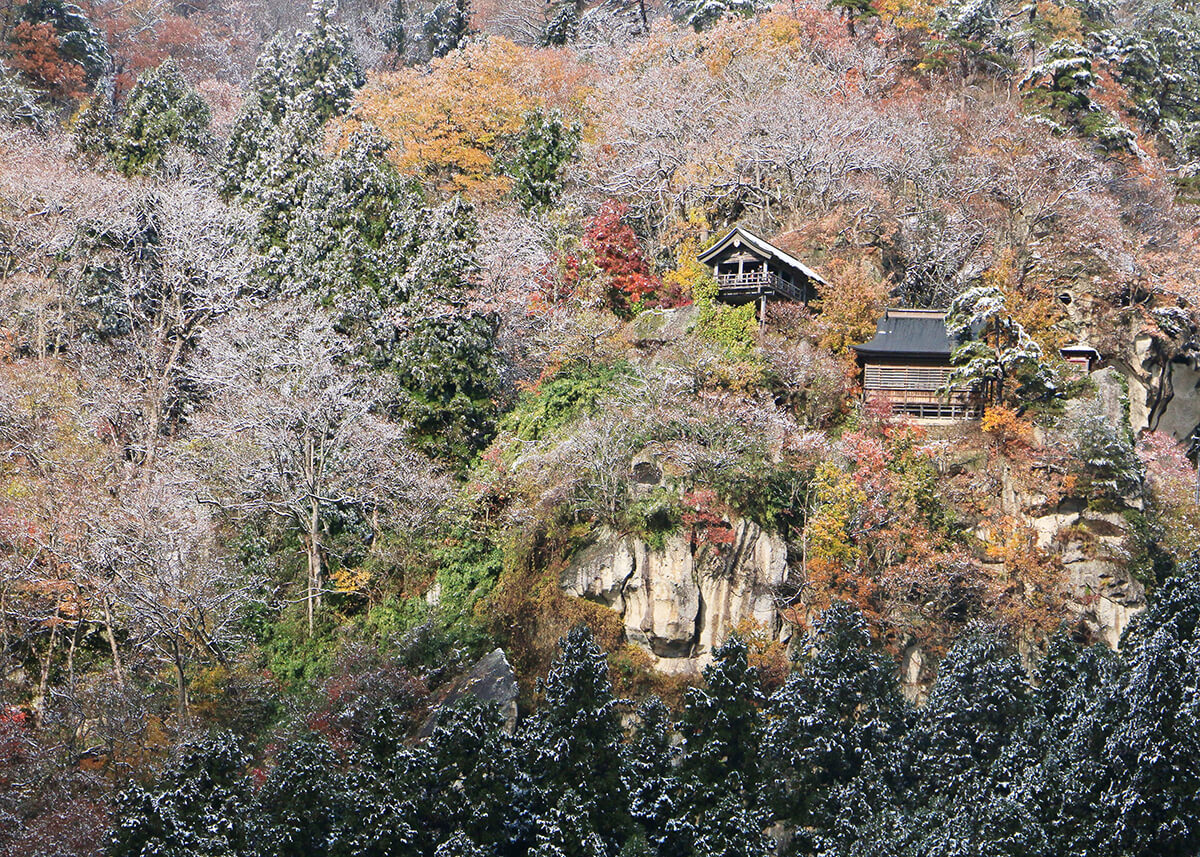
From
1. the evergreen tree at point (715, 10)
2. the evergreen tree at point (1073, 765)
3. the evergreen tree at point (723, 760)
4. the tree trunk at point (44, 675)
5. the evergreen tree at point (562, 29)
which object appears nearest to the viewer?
the evergreen tree at point (1073, 765)

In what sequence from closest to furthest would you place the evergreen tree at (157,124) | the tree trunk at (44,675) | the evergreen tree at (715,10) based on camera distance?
1. the tree trunk at (44,675)
2. the evergreen tree at (157,124)
3. the evergreen tree at (715,10)

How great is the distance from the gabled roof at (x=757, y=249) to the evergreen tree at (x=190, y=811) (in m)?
22.7

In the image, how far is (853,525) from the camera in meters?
34.2

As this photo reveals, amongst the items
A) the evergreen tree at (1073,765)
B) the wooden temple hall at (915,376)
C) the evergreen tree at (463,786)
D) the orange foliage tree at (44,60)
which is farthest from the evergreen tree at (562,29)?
the evergreen tree at (1073,765)

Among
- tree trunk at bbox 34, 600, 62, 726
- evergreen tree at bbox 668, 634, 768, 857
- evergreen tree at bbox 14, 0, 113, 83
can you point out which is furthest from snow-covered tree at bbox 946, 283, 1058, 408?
evergreen tree at bbox 14, 0, 113, 83

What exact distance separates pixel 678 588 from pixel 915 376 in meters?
11.4

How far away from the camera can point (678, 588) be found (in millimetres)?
32938

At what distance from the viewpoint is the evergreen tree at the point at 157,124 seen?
4944 cm

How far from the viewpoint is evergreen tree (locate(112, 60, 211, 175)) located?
49438 mm

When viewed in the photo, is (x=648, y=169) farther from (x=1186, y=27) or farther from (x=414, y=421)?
Result: (x=1186, y=27)

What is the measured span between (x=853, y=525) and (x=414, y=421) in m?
12.7

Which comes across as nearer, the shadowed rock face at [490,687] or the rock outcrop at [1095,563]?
the shadowed rock face at [490,687]

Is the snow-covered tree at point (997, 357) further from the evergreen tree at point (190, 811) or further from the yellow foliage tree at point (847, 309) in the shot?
the evergreen tree at point (190, 811)

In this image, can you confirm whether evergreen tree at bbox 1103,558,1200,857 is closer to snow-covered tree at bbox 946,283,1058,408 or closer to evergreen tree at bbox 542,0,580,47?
snow-covered tree at bbox 946,283,1058,408
